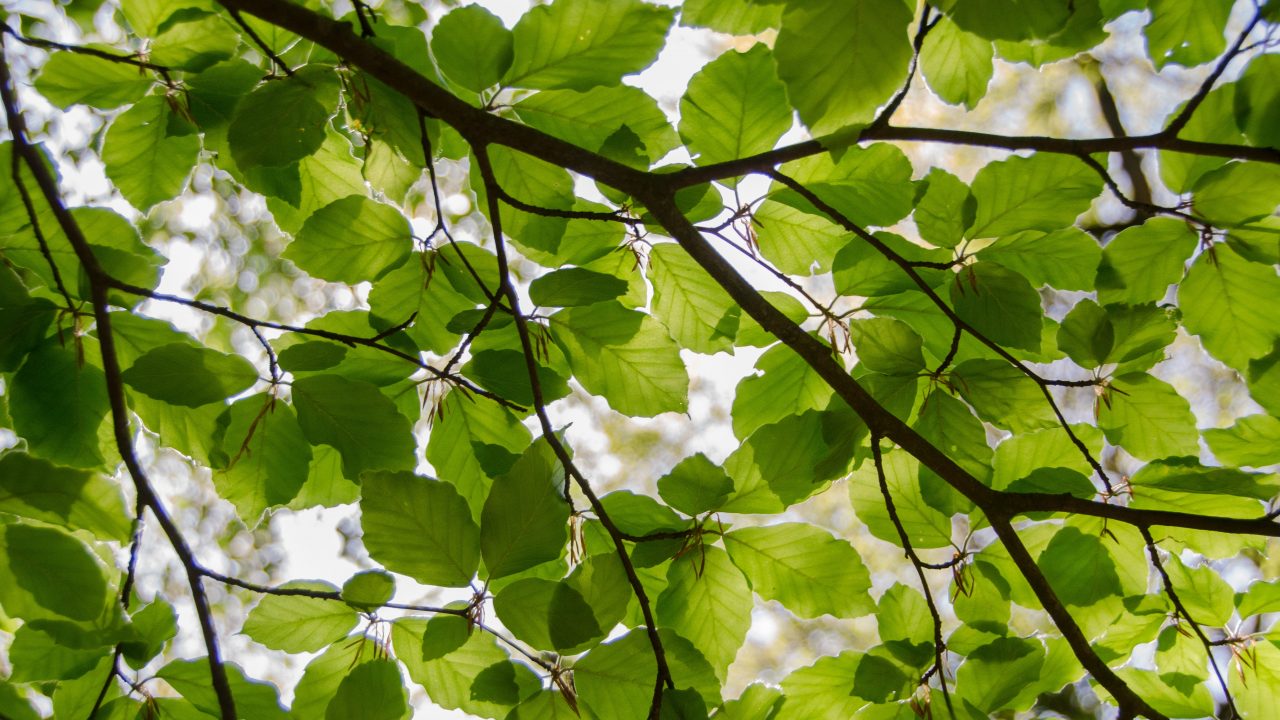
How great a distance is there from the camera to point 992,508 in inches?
32.9

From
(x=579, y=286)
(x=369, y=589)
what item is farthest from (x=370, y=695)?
(x=579, y=286)

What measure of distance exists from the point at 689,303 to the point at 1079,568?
1.93 ft

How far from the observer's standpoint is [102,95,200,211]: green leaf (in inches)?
44.0

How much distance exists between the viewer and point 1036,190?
1.00m

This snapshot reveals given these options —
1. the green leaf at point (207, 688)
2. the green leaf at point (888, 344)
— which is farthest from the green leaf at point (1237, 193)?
the green leaf at point (207, 688)

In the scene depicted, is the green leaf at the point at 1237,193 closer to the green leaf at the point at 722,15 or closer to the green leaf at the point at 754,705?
the green leaf at the point at 722,15

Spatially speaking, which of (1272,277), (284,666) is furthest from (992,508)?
(284,666)

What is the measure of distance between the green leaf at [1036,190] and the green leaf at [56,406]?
3.60ft

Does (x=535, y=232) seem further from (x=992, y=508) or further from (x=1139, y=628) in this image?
(x=1139, y=628)

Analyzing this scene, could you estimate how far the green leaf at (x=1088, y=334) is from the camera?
96 cm

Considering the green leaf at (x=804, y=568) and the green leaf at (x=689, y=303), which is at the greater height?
the green leaf at (x=689, y=303)

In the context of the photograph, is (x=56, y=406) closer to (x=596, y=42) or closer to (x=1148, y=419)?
(x=596, y=42)

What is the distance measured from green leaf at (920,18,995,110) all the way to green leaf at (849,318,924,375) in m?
0.34

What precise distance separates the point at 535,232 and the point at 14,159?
22.6 inches
